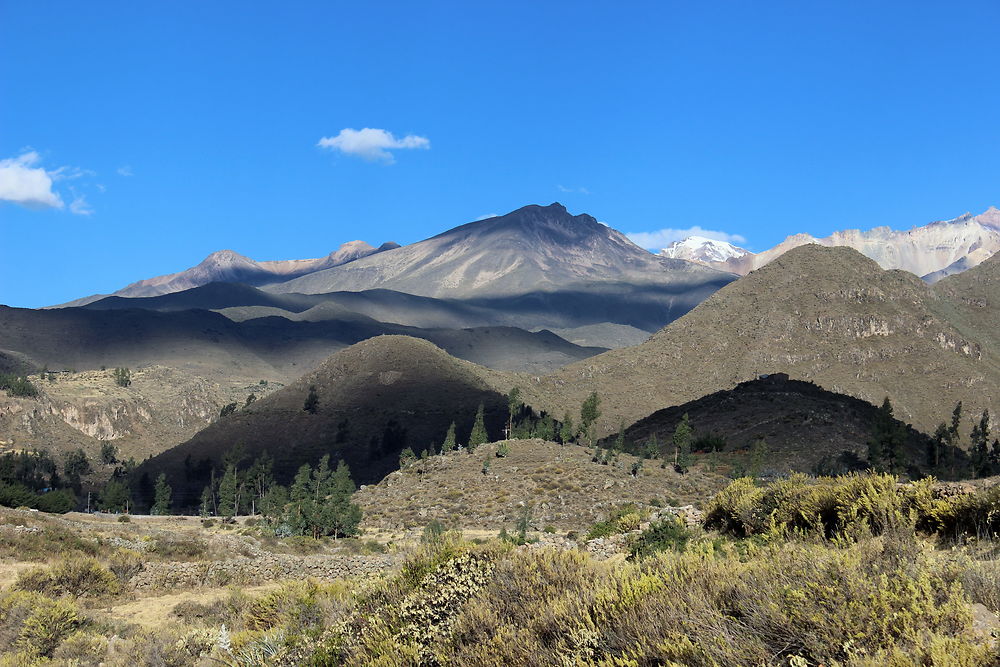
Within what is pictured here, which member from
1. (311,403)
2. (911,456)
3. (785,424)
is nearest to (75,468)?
(311,403)

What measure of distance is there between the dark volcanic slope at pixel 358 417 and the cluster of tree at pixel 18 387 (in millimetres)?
59128

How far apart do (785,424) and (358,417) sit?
9026 cm

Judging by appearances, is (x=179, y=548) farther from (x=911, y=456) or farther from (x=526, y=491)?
(x=911, y=456)

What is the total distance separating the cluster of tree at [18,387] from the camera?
6855 inches

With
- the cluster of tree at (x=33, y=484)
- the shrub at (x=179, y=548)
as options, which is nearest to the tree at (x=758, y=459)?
the shrub at (x=179, y=548)

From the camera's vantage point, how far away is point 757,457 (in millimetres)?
67188

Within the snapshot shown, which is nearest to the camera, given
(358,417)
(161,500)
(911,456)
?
(911,456)

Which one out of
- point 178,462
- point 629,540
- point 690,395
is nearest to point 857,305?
point 690,395

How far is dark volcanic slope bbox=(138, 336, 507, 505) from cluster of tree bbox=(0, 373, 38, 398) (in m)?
59.1

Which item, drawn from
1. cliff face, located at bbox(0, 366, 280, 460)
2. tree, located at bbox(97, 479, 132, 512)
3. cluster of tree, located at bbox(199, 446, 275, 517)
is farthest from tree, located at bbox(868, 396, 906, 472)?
cliff face, located at bbox(0, 366, 280, 460)

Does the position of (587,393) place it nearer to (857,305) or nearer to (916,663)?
(857,305)

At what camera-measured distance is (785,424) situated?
301ft

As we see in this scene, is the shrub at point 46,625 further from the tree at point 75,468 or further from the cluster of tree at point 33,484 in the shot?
the tree at point 75,468

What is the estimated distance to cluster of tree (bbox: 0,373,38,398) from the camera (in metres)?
174
